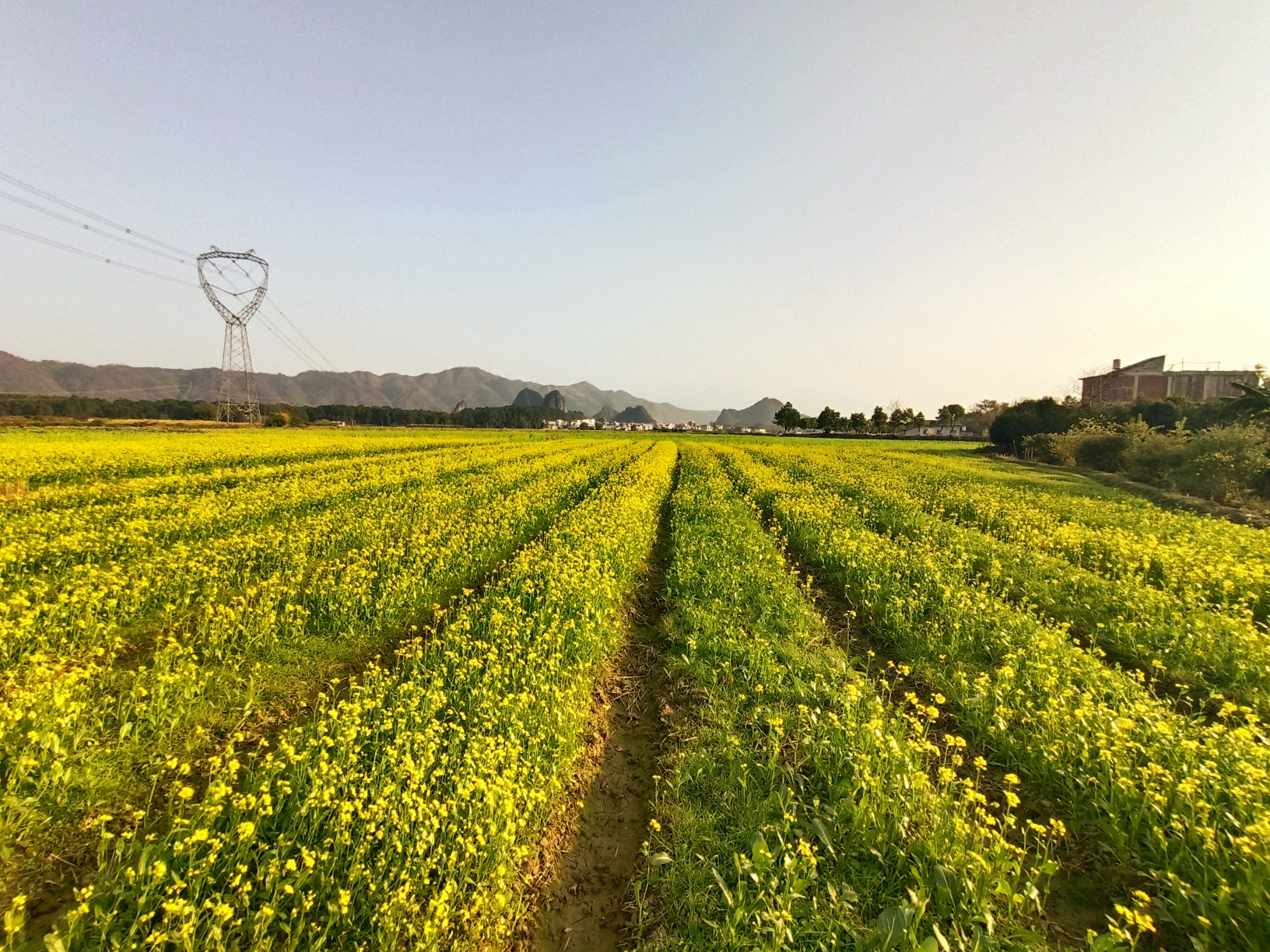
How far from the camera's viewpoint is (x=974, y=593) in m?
8.91

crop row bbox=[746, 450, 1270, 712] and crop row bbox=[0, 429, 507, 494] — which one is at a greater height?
crop row bbox=[0, 429, 507, 494]

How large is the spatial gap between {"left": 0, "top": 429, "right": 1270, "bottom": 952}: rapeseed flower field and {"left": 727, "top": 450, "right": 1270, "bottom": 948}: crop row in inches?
1.3

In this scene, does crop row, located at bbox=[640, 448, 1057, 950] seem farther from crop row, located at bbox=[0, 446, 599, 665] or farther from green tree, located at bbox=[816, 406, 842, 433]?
green tree, located at bbox=[816, 406, 842, 433]

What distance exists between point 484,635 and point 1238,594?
14080 millimetres

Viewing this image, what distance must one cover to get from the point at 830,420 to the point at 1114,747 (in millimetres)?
121294

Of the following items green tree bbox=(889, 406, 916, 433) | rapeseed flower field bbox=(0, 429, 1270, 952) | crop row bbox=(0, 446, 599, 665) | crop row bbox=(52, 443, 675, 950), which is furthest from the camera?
green tree bbox=(889, 406, 916, 433)

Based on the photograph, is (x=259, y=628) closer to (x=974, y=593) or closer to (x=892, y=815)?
(x=892, y=815)

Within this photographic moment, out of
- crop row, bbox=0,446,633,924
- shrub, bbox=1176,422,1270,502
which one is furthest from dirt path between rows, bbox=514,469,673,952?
shrub, bbox=1176,422,1270,502

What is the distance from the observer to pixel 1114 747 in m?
4.41

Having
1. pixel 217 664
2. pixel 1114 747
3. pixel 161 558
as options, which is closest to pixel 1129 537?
pixel 1114 747

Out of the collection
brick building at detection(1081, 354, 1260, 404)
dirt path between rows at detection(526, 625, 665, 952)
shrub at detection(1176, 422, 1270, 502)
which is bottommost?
dirt path between rows at detection(526, 625, 665, 952)

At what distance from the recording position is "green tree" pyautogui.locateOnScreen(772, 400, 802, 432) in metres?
126

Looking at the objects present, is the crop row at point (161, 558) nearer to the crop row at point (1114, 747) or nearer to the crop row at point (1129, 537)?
the crop row at point (1114, 747)

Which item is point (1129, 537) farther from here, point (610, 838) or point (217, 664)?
point (217, 664)
